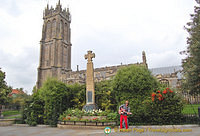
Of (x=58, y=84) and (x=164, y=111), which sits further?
(x=58, y=84)

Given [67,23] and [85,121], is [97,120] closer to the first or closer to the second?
[85,121]

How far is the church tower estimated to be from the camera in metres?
61.4

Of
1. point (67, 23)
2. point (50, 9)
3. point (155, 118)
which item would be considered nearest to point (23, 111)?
point (155, 118)

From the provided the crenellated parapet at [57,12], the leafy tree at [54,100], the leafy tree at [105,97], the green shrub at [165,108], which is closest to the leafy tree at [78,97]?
the leafy tree at [54,100]

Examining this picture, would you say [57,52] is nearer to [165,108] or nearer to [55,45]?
[55,45]

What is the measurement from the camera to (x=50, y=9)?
71.9 meters

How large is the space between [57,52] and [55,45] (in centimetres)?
293

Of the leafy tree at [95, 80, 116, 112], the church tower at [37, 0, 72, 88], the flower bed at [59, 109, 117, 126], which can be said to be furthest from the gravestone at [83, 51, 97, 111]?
the church tower at [37, 0, 72, 88]

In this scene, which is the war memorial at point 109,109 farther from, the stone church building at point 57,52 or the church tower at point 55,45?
the church tower at point 55,45

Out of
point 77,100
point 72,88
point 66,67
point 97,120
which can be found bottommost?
point 97,120

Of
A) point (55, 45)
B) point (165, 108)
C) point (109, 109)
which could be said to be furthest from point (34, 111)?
point (55, 45)

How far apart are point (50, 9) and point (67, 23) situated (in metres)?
10.4

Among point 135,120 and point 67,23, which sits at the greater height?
point 67,23

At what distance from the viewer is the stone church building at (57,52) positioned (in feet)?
197
